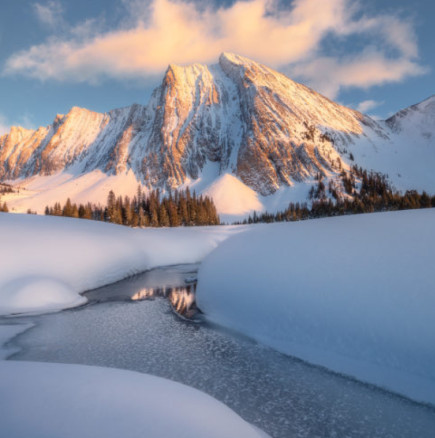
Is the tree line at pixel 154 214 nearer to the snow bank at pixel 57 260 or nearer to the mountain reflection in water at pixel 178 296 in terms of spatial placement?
the snow bank at pixel 57 260

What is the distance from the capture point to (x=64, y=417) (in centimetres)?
328

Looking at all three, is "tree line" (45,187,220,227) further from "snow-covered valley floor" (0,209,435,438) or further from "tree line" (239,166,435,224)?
"snow-covered valley floor" (0,209,435,438)

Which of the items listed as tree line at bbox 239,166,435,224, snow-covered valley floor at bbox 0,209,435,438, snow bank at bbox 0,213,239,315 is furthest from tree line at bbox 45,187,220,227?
snow-covered valley floor at bbox 0,209,435,438

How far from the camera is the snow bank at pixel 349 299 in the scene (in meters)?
6.10

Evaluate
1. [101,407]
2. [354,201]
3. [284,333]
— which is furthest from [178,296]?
[354,201]

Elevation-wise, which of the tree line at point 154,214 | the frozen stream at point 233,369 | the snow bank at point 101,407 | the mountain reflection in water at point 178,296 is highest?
the tree line at point 154,214

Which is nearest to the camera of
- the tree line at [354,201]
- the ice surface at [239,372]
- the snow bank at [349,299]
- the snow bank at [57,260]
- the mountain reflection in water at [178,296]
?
the ice surface at [239,372]

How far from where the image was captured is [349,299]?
743 centimetres

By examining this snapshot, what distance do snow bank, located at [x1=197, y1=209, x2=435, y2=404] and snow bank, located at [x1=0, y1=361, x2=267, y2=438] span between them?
12.8 feet

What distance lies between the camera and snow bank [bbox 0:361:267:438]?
3133 mm

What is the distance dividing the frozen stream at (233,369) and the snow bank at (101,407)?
5.60 feet

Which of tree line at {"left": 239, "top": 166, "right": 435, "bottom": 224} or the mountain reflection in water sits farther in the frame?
tree line at {"left": 239, "top": 166, "right": 435, "bottom": 224}

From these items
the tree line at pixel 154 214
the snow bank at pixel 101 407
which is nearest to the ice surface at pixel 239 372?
the snow bank at pixel 101 407

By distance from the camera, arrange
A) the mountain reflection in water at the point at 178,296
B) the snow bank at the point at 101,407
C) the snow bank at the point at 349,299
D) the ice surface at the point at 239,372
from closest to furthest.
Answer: the snow bank at the point at 101,407, the ice surface at the point at 239,372, the snow bank at the point at 349,299, the mountain reflection in water at the point at 178,296
